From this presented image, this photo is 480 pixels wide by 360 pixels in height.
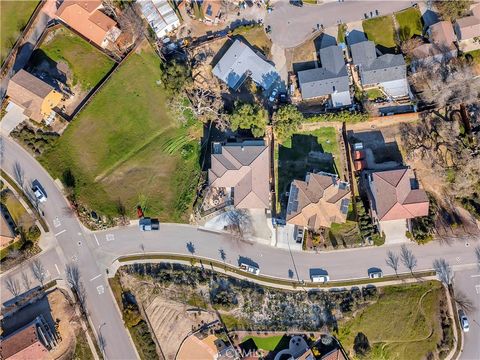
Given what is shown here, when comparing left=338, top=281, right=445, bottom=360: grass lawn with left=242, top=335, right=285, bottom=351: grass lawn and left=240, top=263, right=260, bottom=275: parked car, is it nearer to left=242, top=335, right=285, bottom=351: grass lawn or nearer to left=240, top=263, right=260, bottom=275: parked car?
left=242, top=335, right=285, bottom=351: grass lawn

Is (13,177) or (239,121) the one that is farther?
(13,177)

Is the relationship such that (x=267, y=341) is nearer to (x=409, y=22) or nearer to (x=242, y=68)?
(x=242, y=68)

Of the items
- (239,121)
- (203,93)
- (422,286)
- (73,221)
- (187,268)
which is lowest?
(422,286)

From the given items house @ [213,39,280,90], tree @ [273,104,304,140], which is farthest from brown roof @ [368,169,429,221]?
house @ [213,39,280,90]

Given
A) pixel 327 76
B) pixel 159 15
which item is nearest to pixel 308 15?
pixel 327 76

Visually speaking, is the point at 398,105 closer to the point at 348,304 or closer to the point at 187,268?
the point at 348,304

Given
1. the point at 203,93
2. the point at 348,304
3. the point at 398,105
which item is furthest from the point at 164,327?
the point at 398,105
